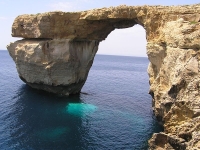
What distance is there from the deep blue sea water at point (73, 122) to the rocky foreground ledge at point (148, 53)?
9.85 ft

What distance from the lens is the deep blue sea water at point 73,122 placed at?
26375 mm

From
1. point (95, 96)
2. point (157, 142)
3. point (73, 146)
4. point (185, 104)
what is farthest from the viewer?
point (95, 96)

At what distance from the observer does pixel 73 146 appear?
84.9 ft

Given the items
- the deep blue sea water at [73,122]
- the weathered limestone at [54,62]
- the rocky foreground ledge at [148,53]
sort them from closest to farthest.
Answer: the rocky foreground ledge at [148,53] → the deep blue sea water at [73,122] → the weathered limestone at [54,62]

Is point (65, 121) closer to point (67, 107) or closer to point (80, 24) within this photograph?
point (67, 107)

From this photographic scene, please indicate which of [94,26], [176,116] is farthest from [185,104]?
[94,26]

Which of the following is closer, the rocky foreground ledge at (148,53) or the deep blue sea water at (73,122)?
the rocky foreground ledge at (148,53)

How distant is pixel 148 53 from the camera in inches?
1189

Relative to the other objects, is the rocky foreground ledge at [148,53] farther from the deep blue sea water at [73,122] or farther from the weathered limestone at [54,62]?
the deep blue sea water at [73,122]

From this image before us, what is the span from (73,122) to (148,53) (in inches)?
535

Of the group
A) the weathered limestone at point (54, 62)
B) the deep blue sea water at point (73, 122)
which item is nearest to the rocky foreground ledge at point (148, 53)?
the weathered limestone at point (54, 62)

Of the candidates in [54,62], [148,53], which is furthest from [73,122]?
[54,62]

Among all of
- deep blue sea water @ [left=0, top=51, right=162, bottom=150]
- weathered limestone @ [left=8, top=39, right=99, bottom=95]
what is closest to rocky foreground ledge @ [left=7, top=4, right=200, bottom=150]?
weathered limestone @ [left=8, top=39, right=99, bottom=95]

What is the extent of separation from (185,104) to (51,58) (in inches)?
1101
